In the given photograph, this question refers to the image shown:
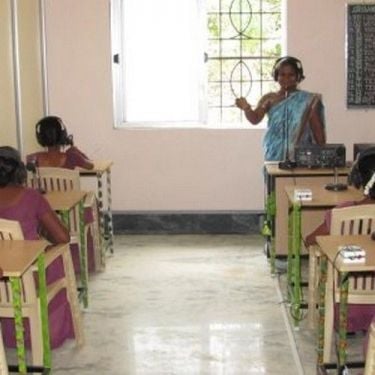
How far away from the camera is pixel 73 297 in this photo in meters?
4.02

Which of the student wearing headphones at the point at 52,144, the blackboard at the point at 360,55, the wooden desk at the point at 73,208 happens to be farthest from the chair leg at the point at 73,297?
the blackboard at the point at 360,55

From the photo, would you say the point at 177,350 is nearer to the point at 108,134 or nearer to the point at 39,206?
the point at 39,206

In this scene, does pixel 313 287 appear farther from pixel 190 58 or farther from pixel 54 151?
pixel 190 58

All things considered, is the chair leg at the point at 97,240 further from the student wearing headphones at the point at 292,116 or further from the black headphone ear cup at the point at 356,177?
the black headphone ear cup at the point at 356,177

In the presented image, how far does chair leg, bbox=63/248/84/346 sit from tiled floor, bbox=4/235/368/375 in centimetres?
8

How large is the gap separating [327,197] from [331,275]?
95cm

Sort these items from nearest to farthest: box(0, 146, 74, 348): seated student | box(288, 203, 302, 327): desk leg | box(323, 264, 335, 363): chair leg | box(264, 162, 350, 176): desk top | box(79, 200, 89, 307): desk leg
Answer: box(323, 264, 335, 363): chair leg → box(0, 146, 74, 348): seated student → box(288, 203, 302, 327): desk leg → box(79, 200, 89, 307): desk leg → box(264, 162, 350, 176): desk top

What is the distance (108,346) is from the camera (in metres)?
4.13

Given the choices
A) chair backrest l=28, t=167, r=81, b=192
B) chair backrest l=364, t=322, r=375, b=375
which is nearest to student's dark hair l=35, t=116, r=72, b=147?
chair backrest l=28, t=167, r=81, b=192

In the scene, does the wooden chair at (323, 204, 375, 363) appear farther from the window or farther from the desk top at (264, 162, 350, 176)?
the window

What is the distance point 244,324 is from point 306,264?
56.7 inches

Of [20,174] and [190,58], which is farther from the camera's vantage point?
[190,58]

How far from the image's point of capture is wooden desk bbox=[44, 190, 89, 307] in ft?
14.1

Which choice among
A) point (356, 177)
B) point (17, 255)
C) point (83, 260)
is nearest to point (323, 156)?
point (356, 177)
